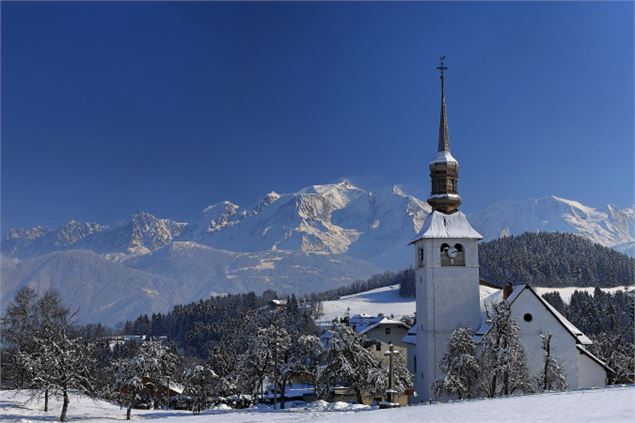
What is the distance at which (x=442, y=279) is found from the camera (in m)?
50.8

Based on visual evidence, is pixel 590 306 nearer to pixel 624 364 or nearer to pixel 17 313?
pixel 624 364

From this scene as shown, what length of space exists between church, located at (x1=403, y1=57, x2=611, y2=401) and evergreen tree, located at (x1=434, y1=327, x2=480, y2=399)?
229 centimetres

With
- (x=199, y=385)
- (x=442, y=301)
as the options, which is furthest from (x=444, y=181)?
(x=199, y=385)

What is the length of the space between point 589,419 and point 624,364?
52952 millimetres

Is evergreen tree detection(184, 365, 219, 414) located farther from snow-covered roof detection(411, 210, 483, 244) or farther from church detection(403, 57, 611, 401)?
snow-covered roof detection(411, 210, 483, 244)

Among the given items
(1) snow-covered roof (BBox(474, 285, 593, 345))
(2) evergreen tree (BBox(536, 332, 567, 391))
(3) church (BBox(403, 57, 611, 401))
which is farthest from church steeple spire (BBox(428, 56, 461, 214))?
(2) evergreen tree (BBox(536, 332, 567, 391))

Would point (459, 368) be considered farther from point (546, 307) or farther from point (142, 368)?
point (142, 368)

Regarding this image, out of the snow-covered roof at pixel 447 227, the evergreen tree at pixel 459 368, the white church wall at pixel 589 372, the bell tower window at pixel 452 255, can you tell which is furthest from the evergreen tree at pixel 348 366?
the white church wall at pixel 589 372

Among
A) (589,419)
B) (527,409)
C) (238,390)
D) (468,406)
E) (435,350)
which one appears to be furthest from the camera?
(238,390)

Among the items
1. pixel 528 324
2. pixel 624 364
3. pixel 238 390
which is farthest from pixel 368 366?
pixel 624 364

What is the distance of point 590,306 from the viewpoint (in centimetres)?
13075

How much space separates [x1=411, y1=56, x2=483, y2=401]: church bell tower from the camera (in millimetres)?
50219

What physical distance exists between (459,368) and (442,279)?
331 inches

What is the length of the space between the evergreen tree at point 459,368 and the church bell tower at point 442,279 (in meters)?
3.73
